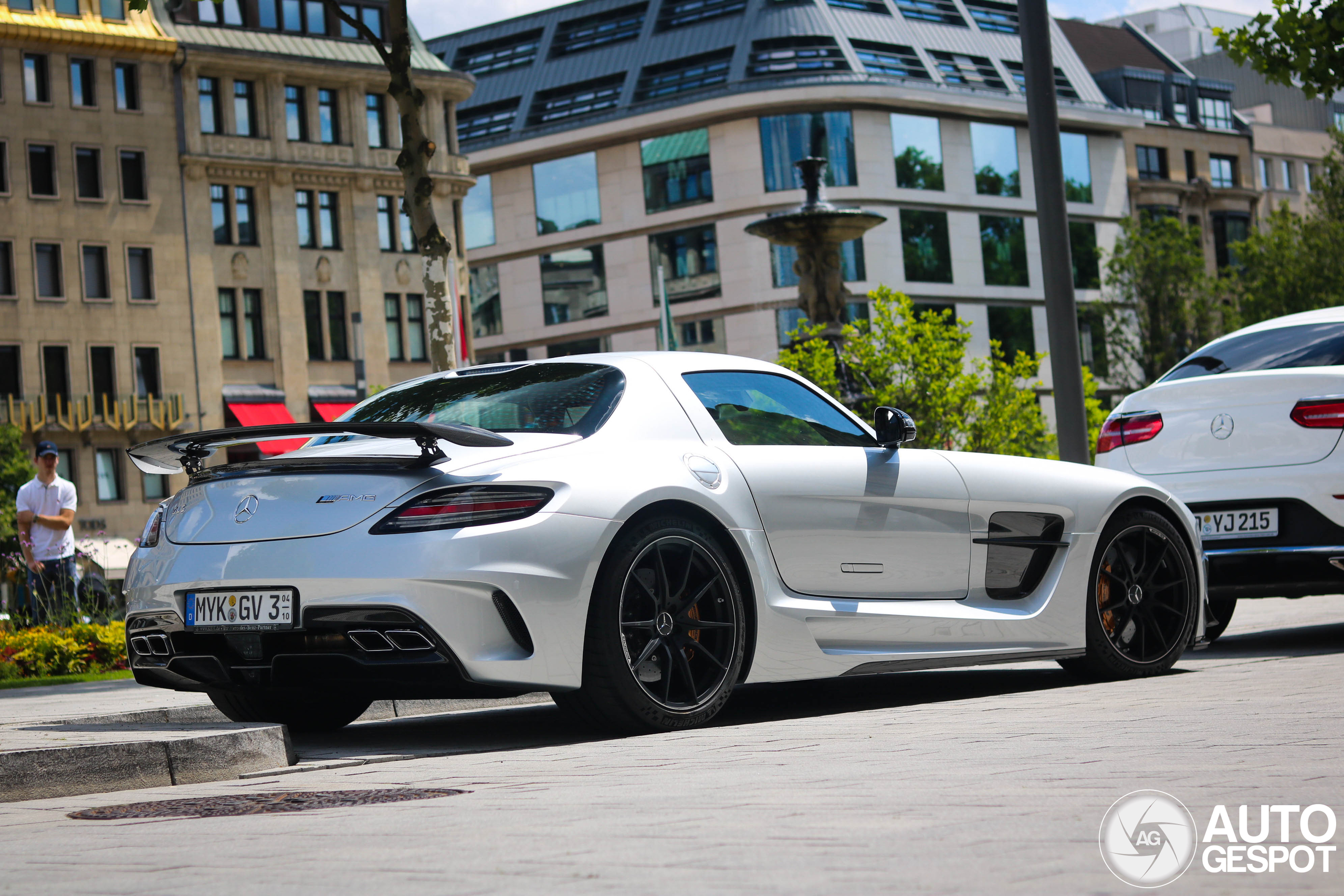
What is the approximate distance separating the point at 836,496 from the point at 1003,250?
2538 inches

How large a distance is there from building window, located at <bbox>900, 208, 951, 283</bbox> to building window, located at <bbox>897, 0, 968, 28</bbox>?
750 centimetres

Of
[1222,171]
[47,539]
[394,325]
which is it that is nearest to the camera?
[47,539]

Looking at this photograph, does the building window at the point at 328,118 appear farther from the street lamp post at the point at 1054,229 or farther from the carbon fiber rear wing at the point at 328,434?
the carbon fiber rear wing at the point at 328,434

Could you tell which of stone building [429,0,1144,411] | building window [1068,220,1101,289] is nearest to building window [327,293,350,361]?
stone building [429,0,1144,411]

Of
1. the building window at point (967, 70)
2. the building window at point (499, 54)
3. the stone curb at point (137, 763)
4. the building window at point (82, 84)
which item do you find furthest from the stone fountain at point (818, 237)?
the building window at point (499, 54)

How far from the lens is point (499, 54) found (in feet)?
240

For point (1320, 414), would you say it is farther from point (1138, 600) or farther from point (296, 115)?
point (296, 115)

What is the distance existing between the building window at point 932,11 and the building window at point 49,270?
33.7 meters

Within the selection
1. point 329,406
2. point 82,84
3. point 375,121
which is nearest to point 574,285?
point 375,121

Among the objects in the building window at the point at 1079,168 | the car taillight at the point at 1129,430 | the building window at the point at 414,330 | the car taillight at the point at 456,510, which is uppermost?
the building window at the point at 1079,168

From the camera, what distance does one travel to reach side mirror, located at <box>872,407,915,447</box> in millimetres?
7062

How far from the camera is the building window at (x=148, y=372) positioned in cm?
4947

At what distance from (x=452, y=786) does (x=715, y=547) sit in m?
1.70

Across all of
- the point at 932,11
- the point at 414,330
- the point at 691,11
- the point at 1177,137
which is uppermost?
the point at 691,11
